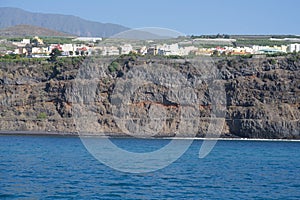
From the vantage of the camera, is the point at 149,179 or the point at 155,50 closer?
the point at 149,179

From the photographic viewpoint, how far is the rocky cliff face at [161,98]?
74.8 m

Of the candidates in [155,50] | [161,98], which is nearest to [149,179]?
[161,98]

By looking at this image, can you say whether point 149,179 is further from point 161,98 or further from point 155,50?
point 155,50

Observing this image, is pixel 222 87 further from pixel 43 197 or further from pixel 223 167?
pixel 43 197

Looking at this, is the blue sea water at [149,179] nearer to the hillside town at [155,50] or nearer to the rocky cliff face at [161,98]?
the rocky cliff face at [161,98]

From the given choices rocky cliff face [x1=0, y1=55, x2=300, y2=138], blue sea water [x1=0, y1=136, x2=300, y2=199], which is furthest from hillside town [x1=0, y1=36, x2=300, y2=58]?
blue sea water [x1=0, y1=136, x2=300, y2=199]

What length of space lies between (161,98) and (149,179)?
44774mm

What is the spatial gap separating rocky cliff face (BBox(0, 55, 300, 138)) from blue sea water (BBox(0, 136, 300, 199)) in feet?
94.0

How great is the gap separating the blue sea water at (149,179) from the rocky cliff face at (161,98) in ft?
94.0

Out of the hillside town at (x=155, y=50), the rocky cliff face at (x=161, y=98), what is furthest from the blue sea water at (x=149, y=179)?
the hillside town at (x=155, y=50)

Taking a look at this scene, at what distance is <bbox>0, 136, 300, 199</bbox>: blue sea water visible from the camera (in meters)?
26.5

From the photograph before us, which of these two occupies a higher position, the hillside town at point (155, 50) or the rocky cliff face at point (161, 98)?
the hillside town at point (155, 50)

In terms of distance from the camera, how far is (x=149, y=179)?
31.6 m

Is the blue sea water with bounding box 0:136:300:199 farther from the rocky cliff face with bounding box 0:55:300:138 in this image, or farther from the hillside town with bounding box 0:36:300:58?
the hillside town with bounding box 0:36:300:58
